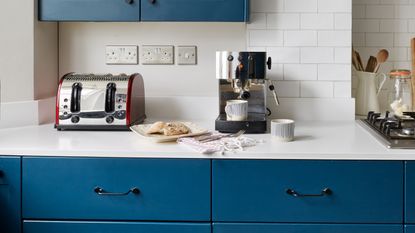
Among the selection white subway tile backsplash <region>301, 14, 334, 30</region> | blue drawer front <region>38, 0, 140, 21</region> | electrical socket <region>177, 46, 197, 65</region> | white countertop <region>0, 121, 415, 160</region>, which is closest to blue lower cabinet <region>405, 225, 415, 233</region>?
white countertop <region>0, 121, 415, 160</region>

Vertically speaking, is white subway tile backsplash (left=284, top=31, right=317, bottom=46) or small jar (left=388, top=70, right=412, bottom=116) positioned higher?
white subway tile backsplash (left=284, top=31, right=317, bottom=46)

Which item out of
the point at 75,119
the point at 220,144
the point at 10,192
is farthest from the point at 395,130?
the point at 10,192

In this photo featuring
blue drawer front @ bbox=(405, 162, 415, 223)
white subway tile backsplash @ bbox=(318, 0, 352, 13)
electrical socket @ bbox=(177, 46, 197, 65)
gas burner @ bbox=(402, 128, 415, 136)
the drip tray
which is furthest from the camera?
electrical socket @ bbox=(177, 46, 197, 65)

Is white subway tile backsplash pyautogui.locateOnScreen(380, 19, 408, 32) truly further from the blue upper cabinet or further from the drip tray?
the drip tray

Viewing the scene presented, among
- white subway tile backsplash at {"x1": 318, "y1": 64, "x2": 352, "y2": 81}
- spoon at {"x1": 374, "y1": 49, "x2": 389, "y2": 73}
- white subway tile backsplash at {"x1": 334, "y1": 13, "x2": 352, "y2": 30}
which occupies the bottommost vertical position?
white subway tile backsplash at {"x1": 318, "y1": 64, "x2": 352, "y2": 81}

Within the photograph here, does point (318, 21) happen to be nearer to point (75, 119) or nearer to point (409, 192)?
point (409, 192)

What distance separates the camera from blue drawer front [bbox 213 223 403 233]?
5.06 feet

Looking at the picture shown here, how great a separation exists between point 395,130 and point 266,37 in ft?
2.51

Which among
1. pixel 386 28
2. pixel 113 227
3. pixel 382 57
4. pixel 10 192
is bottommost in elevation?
pixel 113 227

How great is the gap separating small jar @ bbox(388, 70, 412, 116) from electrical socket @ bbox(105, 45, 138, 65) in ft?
4.01

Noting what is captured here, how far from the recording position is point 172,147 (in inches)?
64.1

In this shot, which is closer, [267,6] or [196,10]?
[196,10]

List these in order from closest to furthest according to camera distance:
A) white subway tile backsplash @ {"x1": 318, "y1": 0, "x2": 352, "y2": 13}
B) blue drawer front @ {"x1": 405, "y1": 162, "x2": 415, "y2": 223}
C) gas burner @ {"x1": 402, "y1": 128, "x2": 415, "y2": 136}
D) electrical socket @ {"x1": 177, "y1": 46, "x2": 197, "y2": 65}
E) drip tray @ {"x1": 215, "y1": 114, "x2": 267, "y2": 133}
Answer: blue drawer front @ {"x1": 405, "y1": 162, "x2": 415, "y2": 223} < gas burner @ {"x1": 402, "y1": 128, "x2": 415, "y2": 136} < drip tray @ {"x1": 215, "y1": 114, "x2": 267, "y2": 133} < white subway tile backsplash @ {"x1": 318, "y1": 0, "x2": 352, "y2": 13} < electrical socket @ {"x1": 177, "y1": 46, "x2": 197, "y2": 65}

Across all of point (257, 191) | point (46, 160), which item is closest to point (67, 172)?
point (46, 160)
